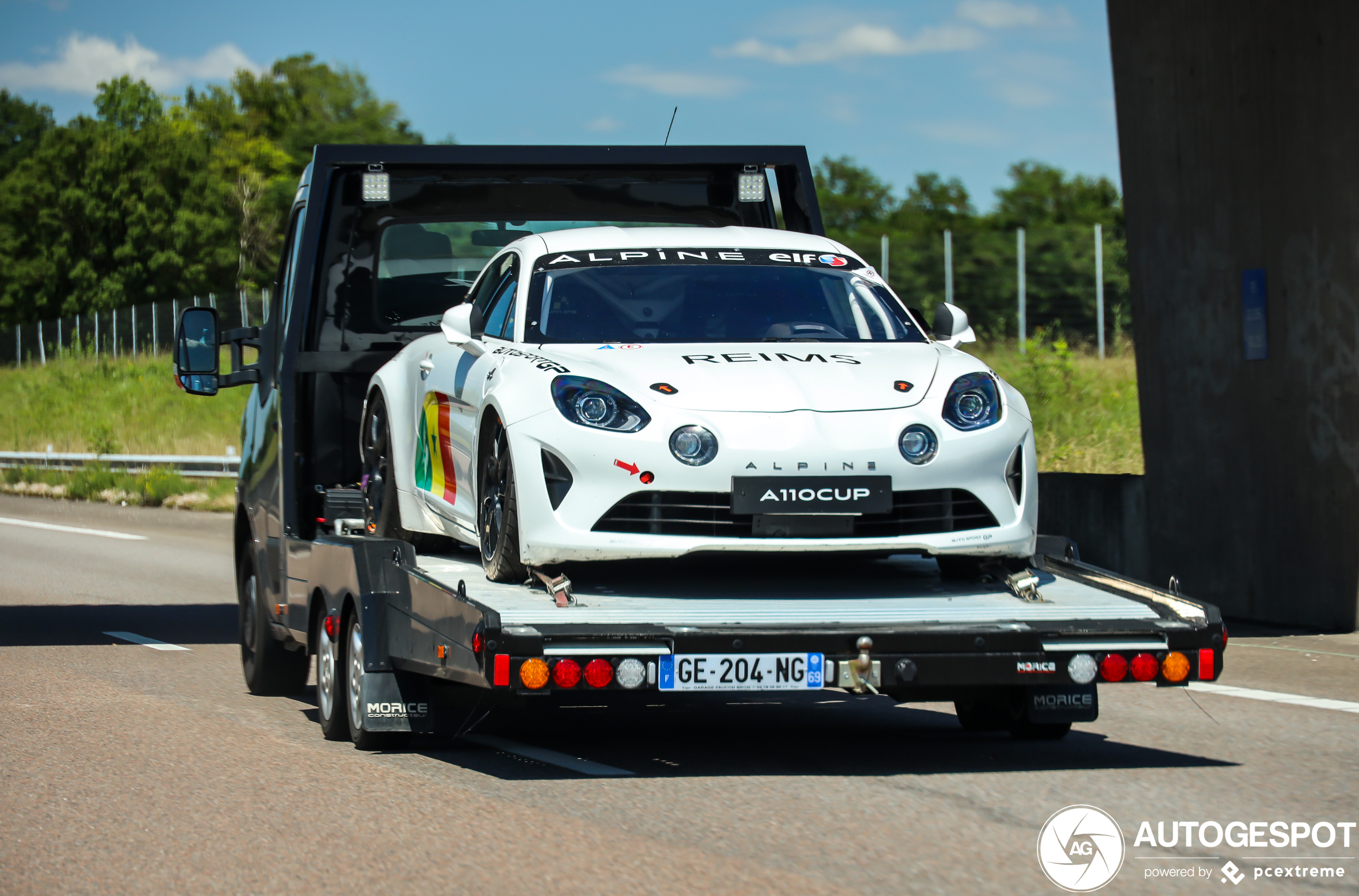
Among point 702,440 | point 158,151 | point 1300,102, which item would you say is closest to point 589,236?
point 702,440

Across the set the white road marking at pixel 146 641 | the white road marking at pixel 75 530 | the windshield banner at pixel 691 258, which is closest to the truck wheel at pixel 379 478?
the windshield banner at pixel 691 258

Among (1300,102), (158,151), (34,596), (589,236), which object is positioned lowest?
(34,596)

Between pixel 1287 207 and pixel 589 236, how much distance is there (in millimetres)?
5713

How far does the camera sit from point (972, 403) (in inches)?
268

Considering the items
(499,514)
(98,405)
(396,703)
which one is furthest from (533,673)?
(98,405)

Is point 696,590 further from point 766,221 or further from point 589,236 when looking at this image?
point 766,221

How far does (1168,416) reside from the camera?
13.0m

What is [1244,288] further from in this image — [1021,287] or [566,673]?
[1021,287]

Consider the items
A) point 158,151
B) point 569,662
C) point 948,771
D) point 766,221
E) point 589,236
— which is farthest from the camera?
point 158,151

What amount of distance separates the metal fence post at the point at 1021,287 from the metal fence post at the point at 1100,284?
1.54m

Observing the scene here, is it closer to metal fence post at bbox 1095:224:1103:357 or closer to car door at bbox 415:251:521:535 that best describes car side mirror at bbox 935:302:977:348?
car door at bbox 415:251:521:535

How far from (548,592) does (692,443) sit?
756mm

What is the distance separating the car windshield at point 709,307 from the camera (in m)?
7.45

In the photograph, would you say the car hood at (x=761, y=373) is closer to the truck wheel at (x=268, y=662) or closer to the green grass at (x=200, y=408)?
the truck wheel at (x=268, y=662)
